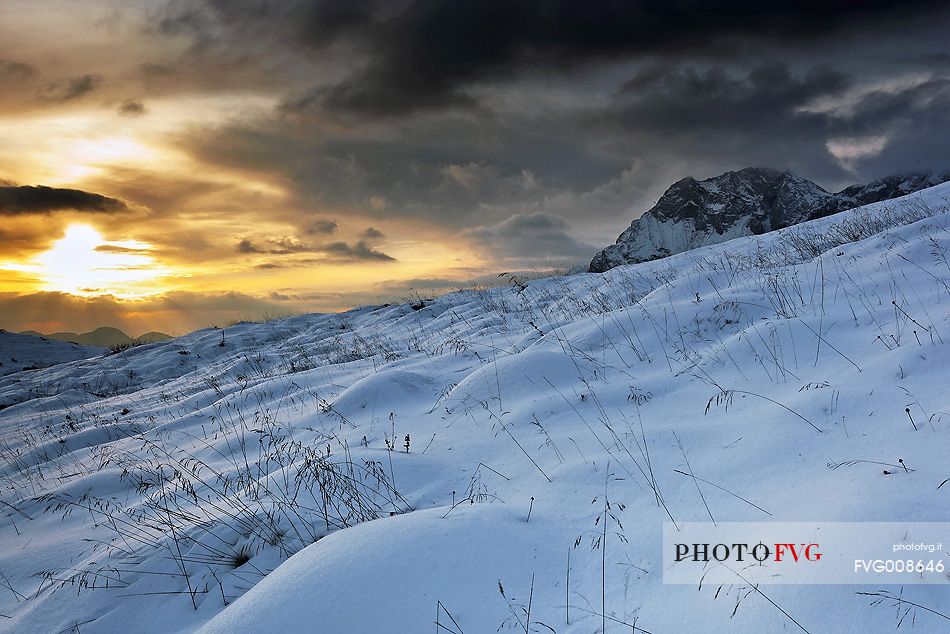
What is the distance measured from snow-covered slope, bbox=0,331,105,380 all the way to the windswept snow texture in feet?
59.3

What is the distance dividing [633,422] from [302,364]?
7854mm

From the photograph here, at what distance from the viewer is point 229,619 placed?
1931mm

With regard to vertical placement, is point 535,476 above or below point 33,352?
below

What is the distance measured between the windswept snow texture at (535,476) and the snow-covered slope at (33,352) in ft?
59.3

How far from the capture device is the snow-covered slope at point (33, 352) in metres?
20.1

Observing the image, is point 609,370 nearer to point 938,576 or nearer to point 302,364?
point 938,576

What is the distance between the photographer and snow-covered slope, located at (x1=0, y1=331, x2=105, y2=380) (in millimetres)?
20098

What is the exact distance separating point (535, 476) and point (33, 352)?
91.7 ft

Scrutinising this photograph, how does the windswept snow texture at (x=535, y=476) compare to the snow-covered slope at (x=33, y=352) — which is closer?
the windswept snow texture at (x=535, y=476)

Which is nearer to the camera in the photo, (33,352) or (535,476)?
(535,476)

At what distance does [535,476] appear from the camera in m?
2.97

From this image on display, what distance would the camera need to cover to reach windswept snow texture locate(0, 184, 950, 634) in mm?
1864

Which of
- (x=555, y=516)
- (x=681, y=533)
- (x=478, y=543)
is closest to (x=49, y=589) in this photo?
(x=478, y=543)

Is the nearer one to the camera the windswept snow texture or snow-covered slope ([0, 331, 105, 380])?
the windswept snow texture
